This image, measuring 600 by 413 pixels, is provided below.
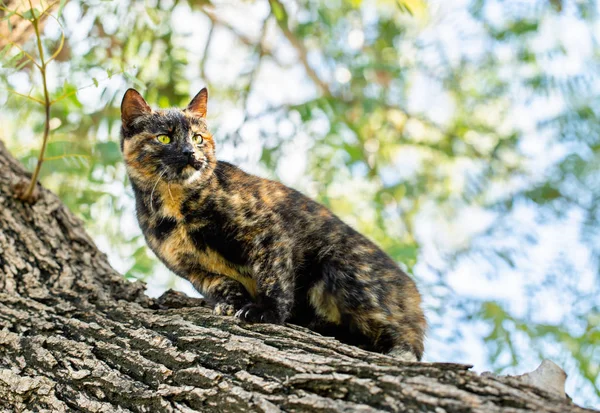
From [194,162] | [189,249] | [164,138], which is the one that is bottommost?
[189,249]

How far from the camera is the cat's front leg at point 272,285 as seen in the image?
3232 millimetres

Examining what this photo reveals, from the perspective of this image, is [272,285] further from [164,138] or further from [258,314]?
[164,138]

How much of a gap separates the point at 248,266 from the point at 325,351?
1.17 meters

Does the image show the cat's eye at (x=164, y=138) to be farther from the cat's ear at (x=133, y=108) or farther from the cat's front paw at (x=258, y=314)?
the cat's front paw at (x=258, y=314)

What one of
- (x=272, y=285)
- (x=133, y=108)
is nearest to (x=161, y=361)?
(x=272, y=285)

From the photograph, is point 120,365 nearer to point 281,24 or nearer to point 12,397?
point 12,397

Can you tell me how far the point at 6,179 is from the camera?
3.94 metres

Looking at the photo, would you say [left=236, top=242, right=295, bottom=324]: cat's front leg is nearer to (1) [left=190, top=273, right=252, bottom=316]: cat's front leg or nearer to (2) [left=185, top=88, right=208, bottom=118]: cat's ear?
(1) [left=190, top=273, right=252, bottom=316]: cat's front leg

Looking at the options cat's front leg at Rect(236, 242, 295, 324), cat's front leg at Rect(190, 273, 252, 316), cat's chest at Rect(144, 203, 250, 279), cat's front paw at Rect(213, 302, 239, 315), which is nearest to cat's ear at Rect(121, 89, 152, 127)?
cat's chest at Rect(144, 203, 250, 279)

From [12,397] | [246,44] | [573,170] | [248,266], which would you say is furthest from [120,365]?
[246,44]

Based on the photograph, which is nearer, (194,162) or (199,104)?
(194,162)

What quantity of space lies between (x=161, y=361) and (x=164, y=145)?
169 centimetres

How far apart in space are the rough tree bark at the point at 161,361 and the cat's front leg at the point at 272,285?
272mm

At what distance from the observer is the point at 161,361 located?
2.62 m
